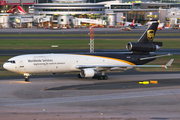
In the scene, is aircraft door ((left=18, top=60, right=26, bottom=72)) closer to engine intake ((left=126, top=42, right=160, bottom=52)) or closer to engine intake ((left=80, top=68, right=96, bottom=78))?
engine intake ((left=80, top=68, right=96, bottom=78))

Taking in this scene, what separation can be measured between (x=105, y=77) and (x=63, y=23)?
14809 cm

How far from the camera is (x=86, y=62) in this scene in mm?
49281

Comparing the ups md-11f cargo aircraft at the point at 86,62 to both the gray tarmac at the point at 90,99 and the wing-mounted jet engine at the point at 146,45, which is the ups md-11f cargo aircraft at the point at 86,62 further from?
the gray tarmac at the point at 90,99

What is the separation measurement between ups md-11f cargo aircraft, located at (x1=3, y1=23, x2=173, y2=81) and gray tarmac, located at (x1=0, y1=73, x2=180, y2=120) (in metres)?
1.90

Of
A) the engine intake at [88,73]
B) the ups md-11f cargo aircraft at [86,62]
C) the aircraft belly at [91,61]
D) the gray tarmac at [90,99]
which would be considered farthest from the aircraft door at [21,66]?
the engine intake at [88,73]

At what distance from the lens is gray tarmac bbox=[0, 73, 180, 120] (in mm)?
30641

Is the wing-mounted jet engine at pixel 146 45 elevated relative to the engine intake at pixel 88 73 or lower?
elevated

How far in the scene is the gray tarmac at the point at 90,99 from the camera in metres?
30.6

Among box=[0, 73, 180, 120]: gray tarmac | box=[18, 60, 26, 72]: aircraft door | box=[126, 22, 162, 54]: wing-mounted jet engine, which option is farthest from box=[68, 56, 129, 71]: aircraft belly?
box=[18, 60, 26, 72]: aircraft door

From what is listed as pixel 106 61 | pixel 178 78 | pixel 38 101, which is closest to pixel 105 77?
pixel 106 61

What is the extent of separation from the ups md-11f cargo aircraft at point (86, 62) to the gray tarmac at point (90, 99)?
6.23 ft

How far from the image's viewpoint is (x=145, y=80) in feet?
160

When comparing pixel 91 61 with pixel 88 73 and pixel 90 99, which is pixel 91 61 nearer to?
pixel 88 73

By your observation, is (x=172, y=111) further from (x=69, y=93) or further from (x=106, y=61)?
(x=106, y=61)
